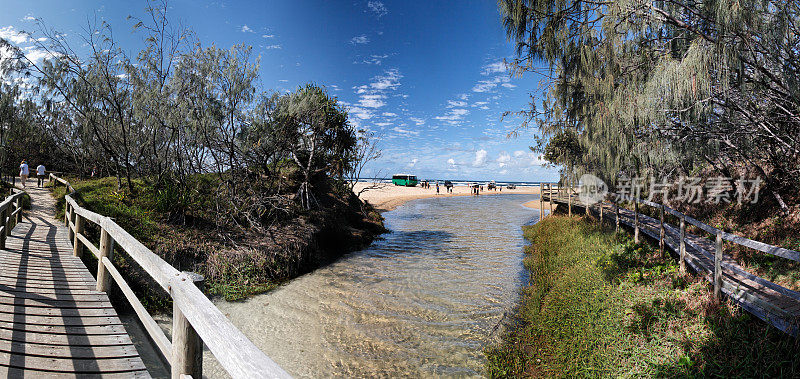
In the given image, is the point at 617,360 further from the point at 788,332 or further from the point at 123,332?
the point at 123,332

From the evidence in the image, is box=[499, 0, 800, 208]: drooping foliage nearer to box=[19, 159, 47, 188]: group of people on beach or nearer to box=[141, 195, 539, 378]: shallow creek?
box=[141, 195, 539, 378]: shallow creek

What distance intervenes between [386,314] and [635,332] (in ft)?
14.9

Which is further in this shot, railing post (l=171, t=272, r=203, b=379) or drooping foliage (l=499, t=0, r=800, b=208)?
drooping foliage (l=499, t=0, r=800, b=208)

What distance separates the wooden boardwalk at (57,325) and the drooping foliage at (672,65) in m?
8.07

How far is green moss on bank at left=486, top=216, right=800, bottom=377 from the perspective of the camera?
430 centimetres

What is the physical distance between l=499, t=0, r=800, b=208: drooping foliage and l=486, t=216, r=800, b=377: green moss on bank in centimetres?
290

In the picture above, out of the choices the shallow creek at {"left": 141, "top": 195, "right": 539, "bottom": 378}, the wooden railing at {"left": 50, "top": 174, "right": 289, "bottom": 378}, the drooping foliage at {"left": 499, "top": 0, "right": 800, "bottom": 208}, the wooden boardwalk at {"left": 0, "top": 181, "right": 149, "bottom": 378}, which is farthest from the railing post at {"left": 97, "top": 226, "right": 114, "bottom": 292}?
the drooping foliage at {"left": 499, "top": 0, "right": 800, "bottom": 208}

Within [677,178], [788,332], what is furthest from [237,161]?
[677,178]

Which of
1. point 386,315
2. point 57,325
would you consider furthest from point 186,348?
point 386,315

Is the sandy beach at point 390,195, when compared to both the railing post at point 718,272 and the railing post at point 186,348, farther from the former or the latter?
the railing post at point 186,348

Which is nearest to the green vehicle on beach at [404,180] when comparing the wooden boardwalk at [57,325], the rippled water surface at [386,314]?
the rippled water surface at [386,314]

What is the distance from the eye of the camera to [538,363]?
17.4 feet

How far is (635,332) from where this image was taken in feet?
17.3

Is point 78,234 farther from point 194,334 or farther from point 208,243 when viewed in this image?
point 194,334
